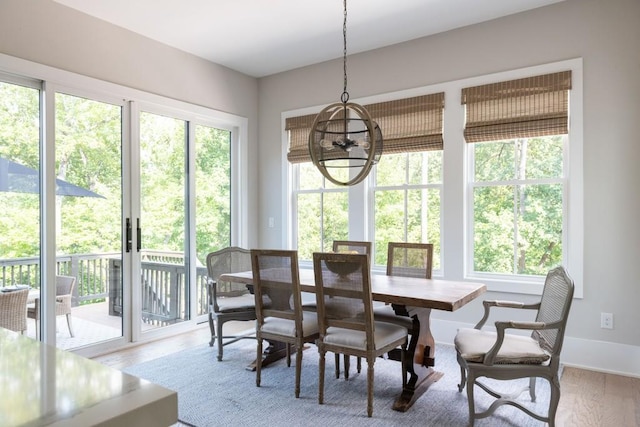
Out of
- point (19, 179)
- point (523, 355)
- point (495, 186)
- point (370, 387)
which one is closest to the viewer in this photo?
point (523, 355)

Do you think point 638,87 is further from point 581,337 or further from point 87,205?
point 87,205

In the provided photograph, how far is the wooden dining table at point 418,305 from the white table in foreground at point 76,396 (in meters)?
2.04

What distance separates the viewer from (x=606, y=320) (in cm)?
329

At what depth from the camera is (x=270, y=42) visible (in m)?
4.27

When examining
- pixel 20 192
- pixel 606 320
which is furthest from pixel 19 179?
pixel 606 320

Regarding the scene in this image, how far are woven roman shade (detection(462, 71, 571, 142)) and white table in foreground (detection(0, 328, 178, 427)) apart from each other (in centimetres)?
364

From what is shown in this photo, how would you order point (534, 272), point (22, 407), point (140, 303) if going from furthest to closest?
point (140, 303) < point (534, 272) < point (22, 407)

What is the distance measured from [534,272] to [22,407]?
3.84m

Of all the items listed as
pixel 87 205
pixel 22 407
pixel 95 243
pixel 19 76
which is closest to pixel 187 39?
pixel 19 76

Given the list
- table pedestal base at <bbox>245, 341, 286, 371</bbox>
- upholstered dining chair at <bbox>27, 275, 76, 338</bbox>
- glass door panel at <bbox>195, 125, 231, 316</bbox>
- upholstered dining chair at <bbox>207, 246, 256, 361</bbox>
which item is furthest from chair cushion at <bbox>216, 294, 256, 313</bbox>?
upholstered dining chair at <bbox>27, 275, 76, 338</bbox>

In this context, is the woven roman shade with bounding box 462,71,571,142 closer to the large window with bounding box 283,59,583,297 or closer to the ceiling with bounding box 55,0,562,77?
the large window with bounding box 283,59,583,297

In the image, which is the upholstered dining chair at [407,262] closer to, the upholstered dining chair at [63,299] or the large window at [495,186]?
the large window at [495,186]

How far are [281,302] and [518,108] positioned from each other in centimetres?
254

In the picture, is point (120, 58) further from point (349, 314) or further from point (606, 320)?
point (606, 320)
